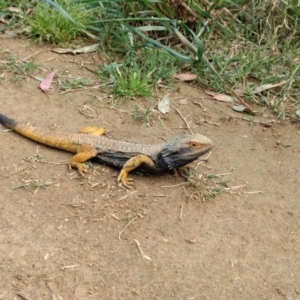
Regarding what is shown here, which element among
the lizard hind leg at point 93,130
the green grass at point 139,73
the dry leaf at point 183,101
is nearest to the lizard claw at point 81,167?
the lizard hind leg at point 93,130

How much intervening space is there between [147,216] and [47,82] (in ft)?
7.16

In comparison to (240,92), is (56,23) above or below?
above

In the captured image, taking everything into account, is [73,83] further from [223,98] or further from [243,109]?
[243,109]

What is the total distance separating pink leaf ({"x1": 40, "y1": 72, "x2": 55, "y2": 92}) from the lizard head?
1.67m

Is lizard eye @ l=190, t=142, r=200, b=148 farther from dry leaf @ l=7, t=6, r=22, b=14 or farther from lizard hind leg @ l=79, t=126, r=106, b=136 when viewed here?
dry leaf @ l=7, t=6, r=22, b=14

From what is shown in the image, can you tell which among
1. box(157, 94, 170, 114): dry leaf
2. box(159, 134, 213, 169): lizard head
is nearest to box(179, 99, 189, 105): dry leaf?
box(157, 94, 170, 114): dry leaf

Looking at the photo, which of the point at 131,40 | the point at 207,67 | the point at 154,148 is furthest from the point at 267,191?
the point at 131,40

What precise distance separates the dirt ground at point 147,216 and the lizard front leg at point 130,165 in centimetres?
8

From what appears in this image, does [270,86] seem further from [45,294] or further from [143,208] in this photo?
[45,294]

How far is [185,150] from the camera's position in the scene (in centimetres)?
502

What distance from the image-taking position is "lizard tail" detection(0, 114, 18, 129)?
17.7 ft

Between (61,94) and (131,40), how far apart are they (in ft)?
3.77

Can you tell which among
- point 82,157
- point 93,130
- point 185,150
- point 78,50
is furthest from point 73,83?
point 185,150

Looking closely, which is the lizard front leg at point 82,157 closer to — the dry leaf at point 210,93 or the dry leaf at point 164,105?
the dry leaf at point 164,105
